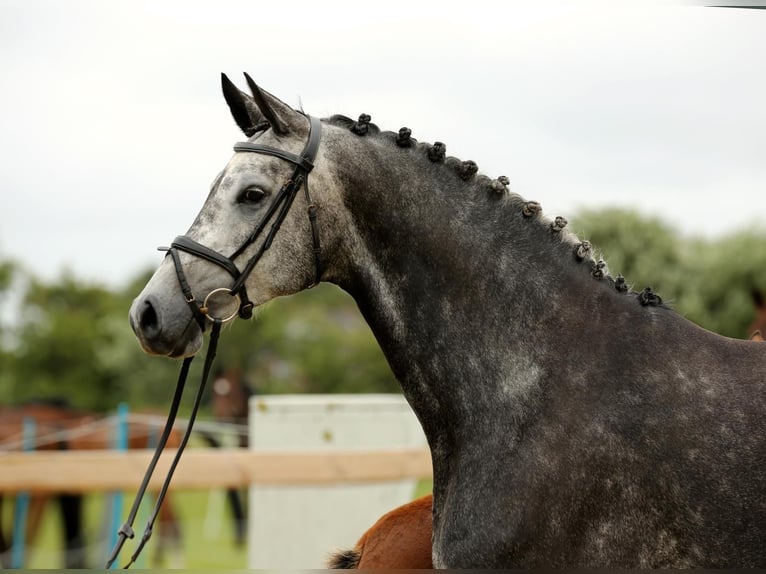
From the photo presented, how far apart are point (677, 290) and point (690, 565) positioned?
19.8 metres

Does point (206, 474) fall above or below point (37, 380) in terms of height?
above

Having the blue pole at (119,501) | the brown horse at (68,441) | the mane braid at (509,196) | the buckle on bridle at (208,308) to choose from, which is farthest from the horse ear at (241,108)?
the brown horse at (68,441)

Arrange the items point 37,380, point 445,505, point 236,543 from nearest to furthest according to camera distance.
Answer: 1. point 445,505
2. point 236,543
3. point 37,380

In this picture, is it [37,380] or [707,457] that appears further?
[37,380]

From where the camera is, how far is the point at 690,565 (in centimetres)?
262

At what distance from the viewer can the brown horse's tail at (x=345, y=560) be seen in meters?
3.22

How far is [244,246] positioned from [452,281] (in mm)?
706

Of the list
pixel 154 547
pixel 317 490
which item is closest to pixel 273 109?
pixel 317 490

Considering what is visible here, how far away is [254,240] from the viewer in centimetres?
295

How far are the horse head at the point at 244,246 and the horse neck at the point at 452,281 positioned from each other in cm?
17

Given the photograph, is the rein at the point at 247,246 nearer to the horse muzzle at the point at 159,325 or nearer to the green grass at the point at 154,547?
the horse muzzle at the point at 159,325

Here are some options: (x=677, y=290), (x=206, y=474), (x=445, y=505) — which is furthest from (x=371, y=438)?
(x=677, y=290)

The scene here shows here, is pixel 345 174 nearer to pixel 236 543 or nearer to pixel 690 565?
pixel 690 565

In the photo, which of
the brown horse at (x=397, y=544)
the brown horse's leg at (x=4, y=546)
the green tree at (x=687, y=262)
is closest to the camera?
the brown horse at (x=397, y=544)
